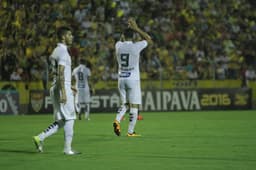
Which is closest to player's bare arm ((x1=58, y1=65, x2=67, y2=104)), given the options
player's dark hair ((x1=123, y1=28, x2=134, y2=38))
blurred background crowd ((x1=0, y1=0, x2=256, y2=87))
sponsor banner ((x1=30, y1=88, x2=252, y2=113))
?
player's dark hair ((x1=123, y1=28, x2=134, y2=38))

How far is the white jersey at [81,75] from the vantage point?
26.5 meters

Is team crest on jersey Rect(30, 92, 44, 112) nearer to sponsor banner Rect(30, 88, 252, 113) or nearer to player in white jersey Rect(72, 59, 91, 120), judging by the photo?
sponsor banner Rect(30, 88, 252, 113)

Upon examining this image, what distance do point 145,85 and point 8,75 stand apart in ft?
21.5

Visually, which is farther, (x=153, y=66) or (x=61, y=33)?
(x=153, y=66)

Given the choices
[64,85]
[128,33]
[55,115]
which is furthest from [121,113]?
[64,85]

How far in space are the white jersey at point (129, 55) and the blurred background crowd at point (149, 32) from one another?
1237 centimetres

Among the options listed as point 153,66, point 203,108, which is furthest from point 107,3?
point 203,108

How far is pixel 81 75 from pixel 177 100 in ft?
22.4

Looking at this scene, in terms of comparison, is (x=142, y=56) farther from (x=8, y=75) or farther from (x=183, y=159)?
(x=183, y=159)

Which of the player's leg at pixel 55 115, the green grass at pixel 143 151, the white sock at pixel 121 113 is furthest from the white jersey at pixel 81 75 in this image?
the player's leg at pixel 55 115

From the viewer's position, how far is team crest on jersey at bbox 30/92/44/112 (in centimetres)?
3030

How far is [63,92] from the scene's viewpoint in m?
11.4

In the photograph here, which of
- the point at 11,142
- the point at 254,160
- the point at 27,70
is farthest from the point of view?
the point at 27,70

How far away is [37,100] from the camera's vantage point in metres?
30.5
